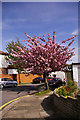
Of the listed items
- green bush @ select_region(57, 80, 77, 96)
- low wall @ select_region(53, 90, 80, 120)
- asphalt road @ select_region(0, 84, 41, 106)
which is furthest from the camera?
asphalt road @ select_region(0, 84, 41, 106)

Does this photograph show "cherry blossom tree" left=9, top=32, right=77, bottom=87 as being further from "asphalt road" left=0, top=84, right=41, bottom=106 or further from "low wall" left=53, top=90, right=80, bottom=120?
Result: "low wall" left=53, top=90, right=80, bottom=120

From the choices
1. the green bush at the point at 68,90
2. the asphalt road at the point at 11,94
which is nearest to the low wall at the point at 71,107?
the green bush at the point at 68,90

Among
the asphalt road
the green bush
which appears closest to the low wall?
the green bush

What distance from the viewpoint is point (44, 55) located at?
→ 15.2m

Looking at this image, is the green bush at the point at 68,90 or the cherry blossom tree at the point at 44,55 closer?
the green bush at the point at 68,90

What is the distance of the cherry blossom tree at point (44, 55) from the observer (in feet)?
48.8

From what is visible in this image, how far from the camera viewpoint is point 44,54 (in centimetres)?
1520

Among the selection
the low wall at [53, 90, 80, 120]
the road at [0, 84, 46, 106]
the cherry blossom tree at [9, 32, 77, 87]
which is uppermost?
the cherry blossom tree at [9, 32, 77, 87]

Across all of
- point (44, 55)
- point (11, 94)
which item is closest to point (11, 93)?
point (11, 94)

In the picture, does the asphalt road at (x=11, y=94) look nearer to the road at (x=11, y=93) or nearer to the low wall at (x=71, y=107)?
the road at (x=11, y=93)

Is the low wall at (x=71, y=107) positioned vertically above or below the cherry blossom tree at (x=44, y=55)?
below

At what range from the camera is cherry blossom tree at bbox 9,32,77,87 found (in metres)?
14.9

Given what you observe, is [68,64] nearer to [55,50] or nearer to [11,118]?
[55,50]

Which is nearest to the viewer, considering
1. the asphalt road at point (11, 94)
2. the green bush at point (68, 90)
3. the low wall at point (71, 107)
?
the low wall at point (71, 107)
